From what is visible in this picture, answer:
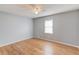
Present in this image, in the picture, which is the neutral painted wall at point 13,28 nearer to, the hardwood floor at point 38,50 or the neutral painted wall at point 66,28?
the hardwood floor at point 38,50

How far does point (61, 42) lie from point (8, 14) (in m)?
3.07

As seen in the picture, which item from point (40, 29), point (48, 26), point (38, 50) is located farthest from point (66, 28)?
point (40, 29)

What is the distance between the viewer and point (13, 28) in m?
4.34

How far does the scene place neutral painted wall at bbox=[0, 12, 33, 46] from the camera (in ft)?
12.2

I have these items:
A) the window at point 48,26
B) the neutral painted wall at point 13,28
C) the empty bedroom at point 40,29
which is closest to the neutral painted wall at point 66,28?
the empty bedroom at point 40,29

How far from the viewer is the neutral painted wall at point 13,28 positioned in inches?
147

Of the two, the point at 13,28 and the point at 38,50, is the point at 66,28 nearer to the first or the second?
the point at 38,50

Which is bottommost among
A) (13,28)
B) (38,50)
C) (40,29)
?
(38,50)

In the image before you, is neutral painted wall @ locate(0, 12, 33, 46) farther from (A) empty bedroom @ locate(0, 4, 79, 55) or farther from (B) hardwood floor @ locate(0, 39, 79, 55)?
(B) hardwood floor @ locate(0, 39, 79, 55)

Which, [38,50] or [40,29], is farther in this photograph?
[40,29]

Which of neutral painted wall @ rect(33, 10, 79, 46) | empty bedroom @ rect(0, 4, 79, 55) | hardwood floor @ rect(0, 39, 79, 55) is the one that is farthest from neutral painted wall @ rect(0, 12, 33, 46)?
neutral painted wall @ rect(33, 10, 79, 46)
